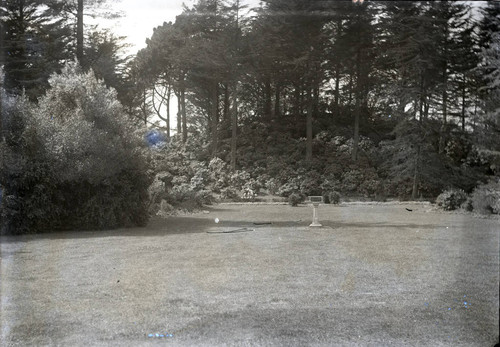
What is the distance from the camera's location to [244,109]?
14.6m

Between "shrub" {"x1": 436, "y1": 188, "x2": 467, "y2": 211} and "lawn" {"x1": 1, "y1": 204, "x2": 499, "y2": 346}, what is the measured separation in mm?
3140

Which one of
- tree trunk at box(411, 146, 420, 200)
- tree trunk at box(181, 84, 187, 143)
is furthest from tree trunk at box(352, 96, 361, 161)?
tree trunk at box(181, 84, 187, 143)

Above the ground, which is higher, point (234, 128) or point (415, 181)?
point (234, 128)

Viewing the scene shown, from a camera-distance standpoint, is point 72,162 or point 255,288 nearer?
point 255,288

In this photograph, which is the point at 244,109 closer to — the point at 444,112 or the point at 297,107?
the point at 297,107

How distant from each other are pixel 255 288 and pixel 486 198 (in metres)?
7.61

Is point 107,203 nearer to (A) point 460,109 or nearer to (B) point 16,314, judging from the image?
(B) point 16,314

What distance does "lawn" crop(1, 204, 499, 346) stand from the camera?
392cm

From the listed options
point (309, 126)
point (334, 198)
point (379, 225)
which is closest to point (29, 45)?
point (309, 126)

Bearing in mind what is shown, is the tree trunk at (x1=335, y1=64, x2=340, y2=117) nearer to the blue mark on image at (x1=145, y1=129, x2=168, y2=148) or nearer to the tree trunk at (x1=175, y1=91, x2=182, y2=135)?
the tree trunk at (x1=175, y1=91, x2=182, y2=135)

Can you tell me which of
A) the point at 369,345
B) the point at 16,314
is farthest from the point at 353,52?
the point at 16,314

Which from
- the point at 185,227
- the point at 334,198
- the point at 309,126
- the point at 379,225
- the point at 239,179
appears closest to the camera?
the point at 379,225

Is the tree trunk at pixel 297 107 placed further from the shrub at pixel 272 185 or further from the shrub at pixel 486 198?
the shrub at pixel 486 198

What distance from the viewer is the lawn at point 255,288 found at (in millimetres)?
3924
